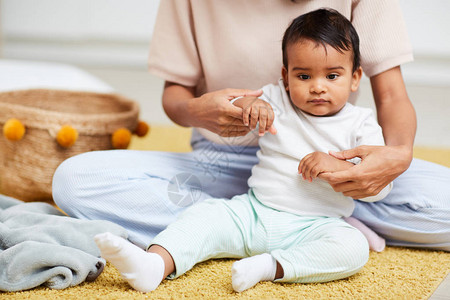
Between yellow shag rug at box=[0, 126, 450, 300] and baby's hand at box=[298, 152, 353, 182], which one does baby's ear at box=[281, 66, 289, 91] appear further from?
yellow shag rug at box=[0, 126, 450, 300]

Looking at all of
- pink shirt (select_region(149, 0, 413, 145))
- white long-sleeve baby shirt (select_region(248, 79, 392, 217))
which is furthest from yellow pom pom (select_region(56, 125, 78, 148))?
white long-sleeve baby shirt (select_region(248, 79, 392, 217))

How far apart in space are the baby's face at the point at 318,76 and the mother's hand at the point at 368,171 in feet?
0.32

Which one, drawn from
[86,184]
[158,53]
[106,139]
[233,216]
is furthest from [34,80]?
[233,216]

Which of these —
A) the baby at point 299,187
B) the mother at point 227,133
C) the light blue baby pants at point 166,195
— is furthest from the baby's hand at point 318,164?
the light blue baby pants at point 166,195

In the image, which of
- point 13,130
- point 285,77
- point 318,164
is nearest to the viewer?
point 318,164

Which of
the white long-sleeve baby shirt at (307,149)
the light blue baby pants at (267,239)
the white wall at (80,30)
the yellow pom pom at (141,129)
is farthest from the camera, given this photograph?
the white wall at (80,30)

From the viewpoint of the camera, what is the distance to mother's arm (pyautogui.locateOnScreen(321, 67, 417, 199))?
0.94 meters

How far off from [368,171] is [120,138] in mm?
781

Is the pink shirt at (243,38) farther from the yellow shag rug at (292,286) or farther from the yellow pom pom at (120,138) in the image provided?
the yellow shag rug at (292,286)

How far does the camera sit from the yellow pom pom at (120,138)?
1.49 meters

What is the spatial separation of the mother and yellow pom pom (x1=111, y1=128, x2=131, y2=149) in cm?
30

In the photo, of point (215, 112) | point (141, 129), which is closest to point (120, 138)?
point (141, 129)

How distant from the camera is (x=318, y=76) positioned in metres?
0.98

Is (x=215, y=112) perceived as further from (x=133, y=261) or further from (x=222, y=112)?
(x=133, y=261)
